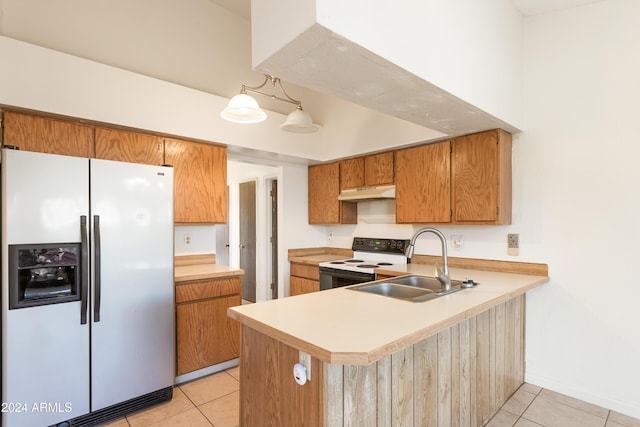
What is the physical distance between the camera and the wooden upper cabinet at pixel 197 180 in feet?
9.23

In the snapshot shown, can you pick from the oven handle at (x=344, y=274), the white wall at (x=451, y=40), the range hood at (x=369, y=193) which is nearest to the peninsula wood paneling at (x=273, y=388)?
the white wall at (x=451, y=40)

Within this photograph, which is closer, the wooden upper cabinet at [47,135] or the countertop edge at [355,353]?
the countertop edge at [355,353]

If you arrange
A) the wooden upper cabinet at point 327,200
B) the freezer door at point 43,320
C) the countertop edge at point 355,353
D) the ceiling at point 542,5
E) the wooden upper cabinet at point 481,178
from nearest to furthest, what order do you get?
the countertop edge at point 355,353, the freezer door at point 43,320, the ceiling at point 542,5, the wooden upper cabinet at point 481,178, the wooden upper cabinet at point 327,200

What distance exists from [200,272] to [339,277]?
133 centimetres

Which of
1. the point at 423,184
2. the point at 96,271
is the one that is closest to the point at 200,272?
the point at 96,271

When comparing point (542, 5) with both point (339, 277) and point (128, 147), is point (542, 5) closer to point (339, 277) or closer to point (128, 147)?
point (339, 277)

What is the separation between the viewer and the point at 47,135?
223 cm

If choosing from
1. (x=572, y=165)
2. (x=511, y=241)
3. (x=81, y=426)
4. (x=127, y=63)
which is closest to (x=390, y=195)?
(x=511, y=241)

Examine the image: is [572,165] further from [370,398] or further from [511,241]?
[370,398]

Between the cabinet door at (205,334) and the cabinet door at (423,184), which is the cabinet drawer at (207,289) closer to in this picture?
the cabinet door at (205,334)

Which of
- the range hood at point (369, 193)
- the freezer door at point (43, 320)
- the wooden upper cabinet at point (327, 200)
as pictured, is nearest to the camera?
the freezer door at point (43, 320)

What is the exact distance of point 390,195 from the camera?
326 cm

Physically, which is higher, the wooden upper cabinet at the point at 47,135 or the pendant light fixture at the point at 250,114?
the pendant light fixture at the point at 250,114

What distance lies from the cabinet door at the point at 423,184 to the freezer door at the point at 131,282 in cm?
212
